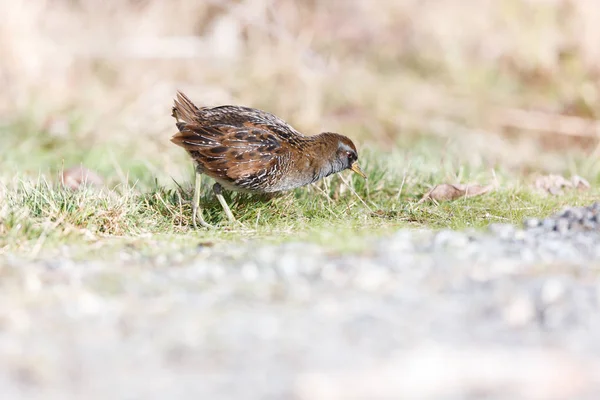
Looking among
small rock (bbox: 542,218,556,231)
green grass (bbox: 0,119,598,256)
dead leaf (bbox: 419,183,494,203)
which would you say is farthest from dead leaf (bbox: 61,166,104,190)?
small rock (bbox: 542,218,556,231)

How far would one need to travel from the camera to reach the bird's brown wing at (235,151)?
638cm

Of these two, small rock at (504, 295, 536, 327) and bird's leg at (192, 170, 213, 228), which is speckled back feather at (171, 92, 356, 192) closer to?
bird's leg at (192, 170, 213, 228)

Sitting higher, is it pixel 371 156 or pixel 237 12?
pixel 237 12

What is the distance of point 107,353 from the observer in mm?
3600

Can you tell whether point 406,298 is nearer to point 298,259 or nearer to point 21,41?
point 298,259

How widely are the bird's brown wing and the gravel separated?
1372 millimetres

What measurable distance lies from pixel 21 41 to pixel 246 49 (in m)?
3.47

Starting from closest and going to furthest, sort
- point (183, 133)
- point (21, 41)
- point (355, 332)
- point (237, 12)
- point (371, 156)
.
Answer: point (355, 332), point (183, 133), point (371, 156), point (21, 41), point (237, 12)

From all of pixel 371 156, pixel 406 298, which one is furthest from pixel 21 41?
pixel 406 298

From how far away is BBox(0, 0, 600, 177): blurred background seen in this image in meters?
11.1

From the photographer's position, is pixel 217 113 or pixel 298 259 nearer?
pixel 298 259

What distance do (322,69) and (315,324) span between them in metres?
9.21

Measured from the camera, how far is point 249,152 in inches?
253

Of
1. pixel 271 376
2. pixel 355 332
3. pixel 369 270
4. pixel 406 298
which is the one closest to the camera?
pixel 271 376
